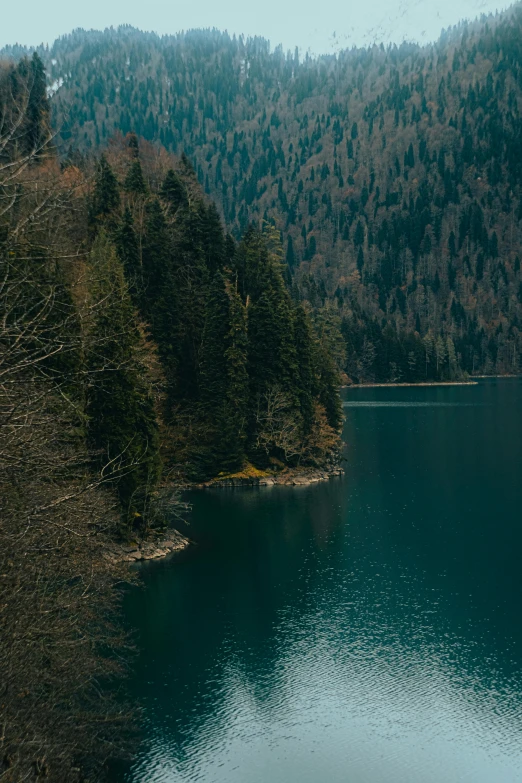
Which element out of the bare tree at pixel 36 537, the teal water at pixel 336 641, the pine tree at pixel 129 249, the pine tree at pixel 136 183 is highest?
the pine tree at pixel 136 183

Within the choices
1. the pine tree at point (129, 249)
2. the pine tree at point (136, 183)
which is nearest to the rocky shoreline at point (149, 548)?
the pine tree at point (129, 249)

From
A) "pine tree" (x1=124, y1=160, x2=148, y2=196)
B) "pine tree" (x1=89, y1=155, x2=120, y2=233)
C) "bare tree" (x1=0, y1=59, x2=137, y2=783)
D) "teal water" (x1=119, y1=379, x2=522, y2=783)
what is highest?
"pine tree" (x1=124, y1=160, x2=148, y2=196)

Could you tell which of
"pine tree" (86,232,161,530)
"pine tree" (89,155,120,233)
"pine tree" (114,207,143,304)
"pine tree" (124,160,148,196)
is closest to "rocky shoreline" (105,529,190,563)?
"pine tree" (86,232,161,530)

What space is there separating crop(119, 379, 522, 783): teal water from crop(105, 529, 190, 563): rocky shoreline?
4.25ft

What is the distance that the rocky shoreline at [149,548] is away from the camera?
165 feet

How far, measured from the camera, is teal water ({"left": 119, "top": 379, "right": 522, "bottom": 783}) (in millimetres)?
28703

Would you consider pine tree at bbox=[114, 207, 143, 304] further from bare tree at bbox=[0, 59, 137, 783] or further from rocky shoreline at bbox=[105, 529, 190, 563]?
bare tree at bbox=[0, 59, 137, 783]

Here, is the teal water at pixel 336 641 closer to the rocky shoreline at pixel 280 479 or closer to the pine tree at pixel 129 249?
the rocky shoreline at pixel 280 479

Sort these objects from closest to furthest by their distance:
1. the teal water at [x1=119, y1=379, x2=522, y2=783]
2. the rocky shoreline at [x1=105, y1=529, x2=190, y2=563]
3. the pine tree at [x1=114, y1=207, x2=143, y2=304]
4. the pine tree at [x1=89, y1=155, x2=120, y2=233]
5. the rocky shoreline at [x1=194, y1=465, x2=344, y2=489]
Result: the teal water at [x1=119, y1=379, x2=522, y2=783]
the rocky shoreline at [x1=105, y1=529, x2=190, y2=563]
the pine tree at [x1=114, y1=207, x2=143, y2=304]
the rocky shoreline at [x1=194, y1=465, x2=344, y2=489]
the pine tree at [x1=89, y1=155, x2=120, y2=233]

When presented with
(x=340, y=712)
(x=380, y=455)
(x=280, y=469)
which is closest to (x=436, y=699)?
(x=340, y=712)

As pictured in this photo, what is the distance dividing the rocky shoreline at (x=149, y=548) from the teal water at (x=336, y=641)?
1296mm

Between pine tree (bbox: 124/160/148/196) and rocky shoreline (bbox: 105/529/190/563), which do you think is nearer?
rocky shoreline (bbox: 105/529/190/563)

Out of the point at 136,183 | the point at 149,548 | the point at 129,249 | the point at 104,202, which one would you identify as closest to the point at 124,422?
the point at 149,548

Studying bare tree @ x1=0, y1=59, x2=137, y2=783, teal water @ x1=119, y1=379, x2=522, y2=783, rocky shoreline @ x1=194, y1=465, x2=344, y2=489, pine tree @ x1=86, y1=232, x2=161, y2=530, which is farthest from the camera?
rocky shoreline @ x1=194, y1=465, x2=344, y2=489
